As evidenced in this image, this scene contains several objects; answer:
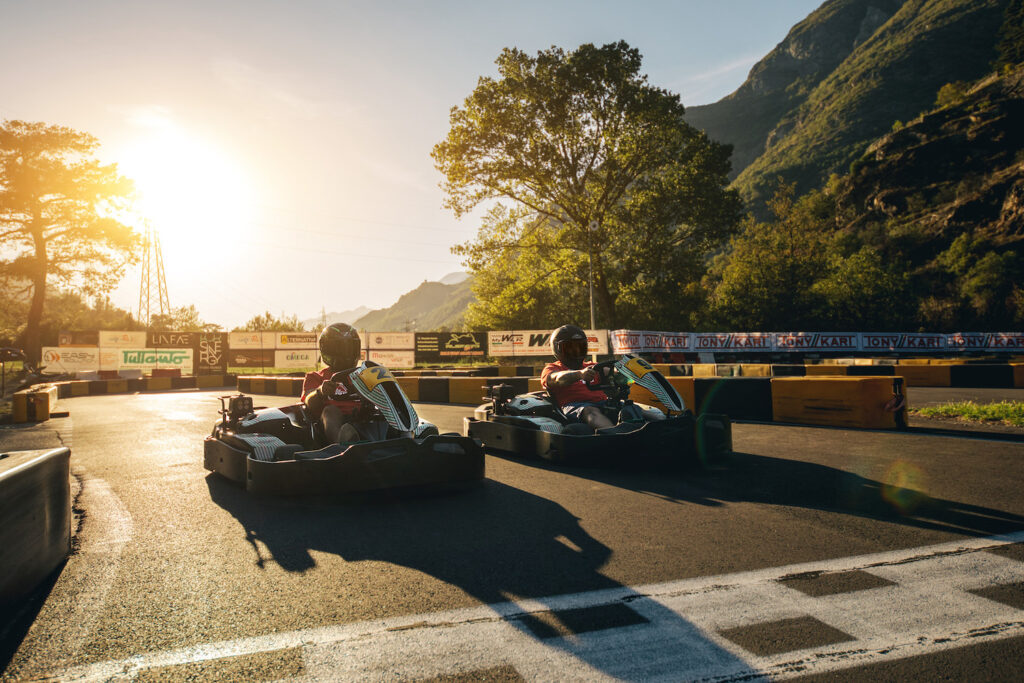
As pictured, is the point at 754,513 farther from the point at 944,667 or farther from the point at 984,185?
the point at 984,185

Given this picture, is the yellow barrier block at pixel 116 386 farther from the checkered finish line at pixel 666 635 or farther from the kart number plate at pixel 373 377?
the checkered finish line at pixel 666 635

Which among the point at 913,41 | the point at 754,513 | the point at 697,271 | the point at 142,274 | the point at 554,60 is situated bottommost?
the point at 754,513

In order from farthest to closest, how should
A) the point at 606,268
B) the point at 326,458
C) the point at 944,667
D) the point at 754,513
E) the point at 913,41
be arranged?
the point at 913,41 → the point at 606,268 → the point at 326,458 → the point at 754,513 → the point at 944,667

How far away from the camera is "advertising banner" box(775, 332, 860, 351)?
2375 centimetres

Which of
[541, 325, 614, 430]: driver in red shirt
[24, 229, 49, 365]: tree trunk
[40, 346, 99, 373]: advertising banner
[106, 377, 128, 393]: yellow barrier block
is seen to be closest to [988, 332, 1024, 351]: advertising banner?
[541, 325, 614, 430]: driver in red shirt

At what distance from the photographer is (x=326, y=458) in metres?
4.02

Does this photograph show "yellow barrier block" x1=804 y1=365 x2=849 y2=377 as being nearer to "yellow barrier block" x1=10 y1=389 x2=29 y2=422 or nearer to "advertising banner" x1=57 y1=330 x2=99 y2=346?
"yellow barrier block" x1=10 y1=389 x2=29 y2=422

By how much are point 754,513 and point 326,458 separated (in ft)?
9.69

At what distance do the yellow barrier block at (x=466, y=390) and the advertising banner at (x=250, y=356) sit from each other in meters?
14.4

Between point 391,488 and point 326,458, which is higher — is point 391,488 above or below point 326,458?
below

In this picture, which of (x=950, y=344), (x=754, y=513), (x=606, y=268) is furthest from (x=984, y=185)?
(x=754, y=513)

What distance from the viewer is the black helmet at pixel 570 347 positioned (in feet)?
21.0

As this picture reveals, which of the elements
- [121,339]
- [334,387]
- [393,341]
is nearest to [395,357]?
[393,341]

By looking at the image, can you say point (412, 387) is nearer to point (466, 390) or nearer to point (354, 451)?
point (466, 390)
